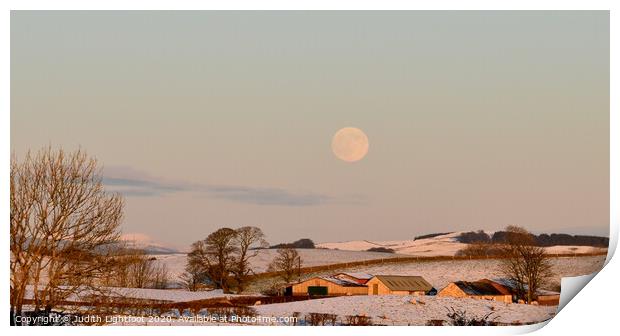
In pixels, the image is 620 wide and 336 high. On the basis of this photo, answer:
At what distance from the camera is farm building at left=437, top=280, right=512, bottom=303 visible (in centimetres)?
1697

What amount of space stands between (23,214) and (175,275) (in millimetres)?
2206

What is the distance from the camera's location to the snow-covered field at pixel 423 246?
16.7 metres

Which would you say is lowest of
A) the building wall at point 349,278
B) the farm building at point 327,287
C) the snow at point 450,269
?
the farm building at point 327,287

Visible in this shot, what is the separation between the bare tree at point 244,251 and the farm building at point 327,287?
2.28 feet

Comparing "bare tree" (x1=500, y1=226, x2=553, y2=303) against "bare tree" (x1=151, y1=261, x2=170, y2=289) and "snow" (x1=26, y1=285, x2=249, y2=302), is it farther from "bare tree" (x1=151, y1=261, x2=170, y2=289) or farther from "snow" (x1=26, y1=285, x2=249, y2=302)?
"bare tree" (x1=151, y1=261, x2=170, y2=289)

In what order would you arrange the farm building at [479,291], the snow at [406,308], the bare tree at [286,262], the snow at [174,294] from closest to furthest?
the snow at [406,308], the bare tree at [286,262], the snow at [174,294], the farm building at [479,291]

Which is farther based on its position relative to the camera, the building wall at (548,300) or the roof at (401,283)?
the roof at (401,283)

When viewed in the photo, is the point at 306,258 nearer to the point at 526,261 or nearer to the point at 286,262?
the point at 286,262

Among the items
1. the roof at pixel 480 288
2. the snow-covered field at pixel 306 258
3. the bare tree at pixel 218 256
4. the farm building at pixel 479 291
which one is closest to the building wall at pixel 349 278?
the snow-covered field at pixel 306 258

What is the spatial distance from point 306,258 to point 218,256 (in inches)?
47.2

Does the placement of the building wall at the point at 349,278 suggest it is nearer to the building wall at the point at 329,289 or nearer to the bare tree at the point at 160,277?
the building wall at the point at 329,289

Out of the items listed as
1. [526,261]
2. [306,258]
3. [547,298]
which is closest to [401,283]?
[306,258]

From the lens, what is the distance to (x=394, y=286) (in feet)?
55.6

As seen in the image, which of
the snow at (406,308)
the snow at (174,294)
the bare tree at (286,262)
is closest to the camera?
the snow at (406,308)
